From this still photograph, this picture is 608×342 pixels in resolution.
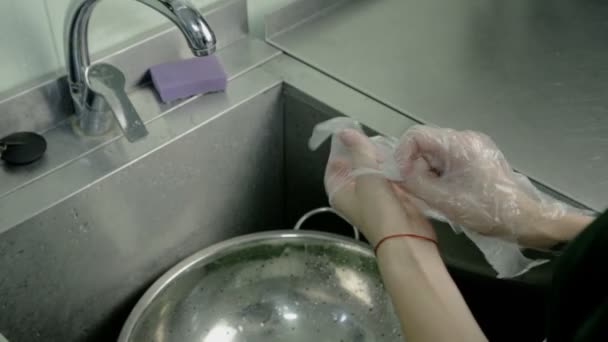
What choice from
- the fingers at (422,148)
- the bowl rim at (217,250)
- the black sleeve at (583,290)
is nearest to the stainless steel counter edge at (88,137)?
the bowl rim at (217,250)

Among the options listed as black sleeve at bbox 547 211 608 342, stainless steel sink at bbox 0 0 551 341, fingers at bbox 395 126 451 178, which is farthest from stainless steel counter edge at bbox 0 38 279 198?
black sleeve at bbox 547 211 608 342

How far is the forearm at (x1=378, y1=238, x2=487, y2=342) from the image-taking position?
19.7 inches

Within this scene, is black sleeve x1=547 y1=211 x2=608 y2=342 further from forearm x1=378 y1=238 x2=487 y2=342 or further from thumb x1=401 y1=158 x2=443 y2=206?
thumb x1=401 y1=158 x2=443 y2=206

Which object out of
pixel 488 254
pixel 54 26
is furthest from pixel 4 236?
pixel 488 254

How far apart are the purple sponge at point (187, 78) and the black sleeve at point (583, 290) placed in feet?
1.60

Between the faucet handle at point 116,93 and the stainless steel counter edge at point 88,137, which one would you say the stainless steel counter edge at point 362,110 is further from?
the faucet handle at point 116,93

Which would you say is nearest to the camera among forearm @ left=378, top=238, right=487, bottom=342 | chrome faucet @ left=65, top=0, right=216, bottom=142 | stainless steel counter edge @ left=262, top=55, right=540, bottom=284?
forearm @ left=378, top=238, right=487, bottom=342

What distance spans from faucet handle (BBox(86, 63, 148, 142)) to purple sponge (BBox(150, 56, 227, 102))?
3.2 inches

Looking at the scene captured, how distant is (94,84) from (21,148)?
0.34ft

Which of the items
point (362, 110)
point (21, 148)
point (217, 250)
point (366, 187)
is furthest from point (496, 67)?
point (21, 148)

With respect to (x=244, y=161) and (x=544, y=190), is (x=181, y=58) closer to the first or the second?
(x=244, y=161)

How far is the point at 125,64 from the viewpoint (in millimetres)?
733

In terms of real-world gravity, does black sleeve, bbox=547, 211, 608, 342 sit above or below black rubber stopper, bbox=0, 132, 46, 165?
above

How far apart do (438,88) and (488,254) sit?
26 centimetres
